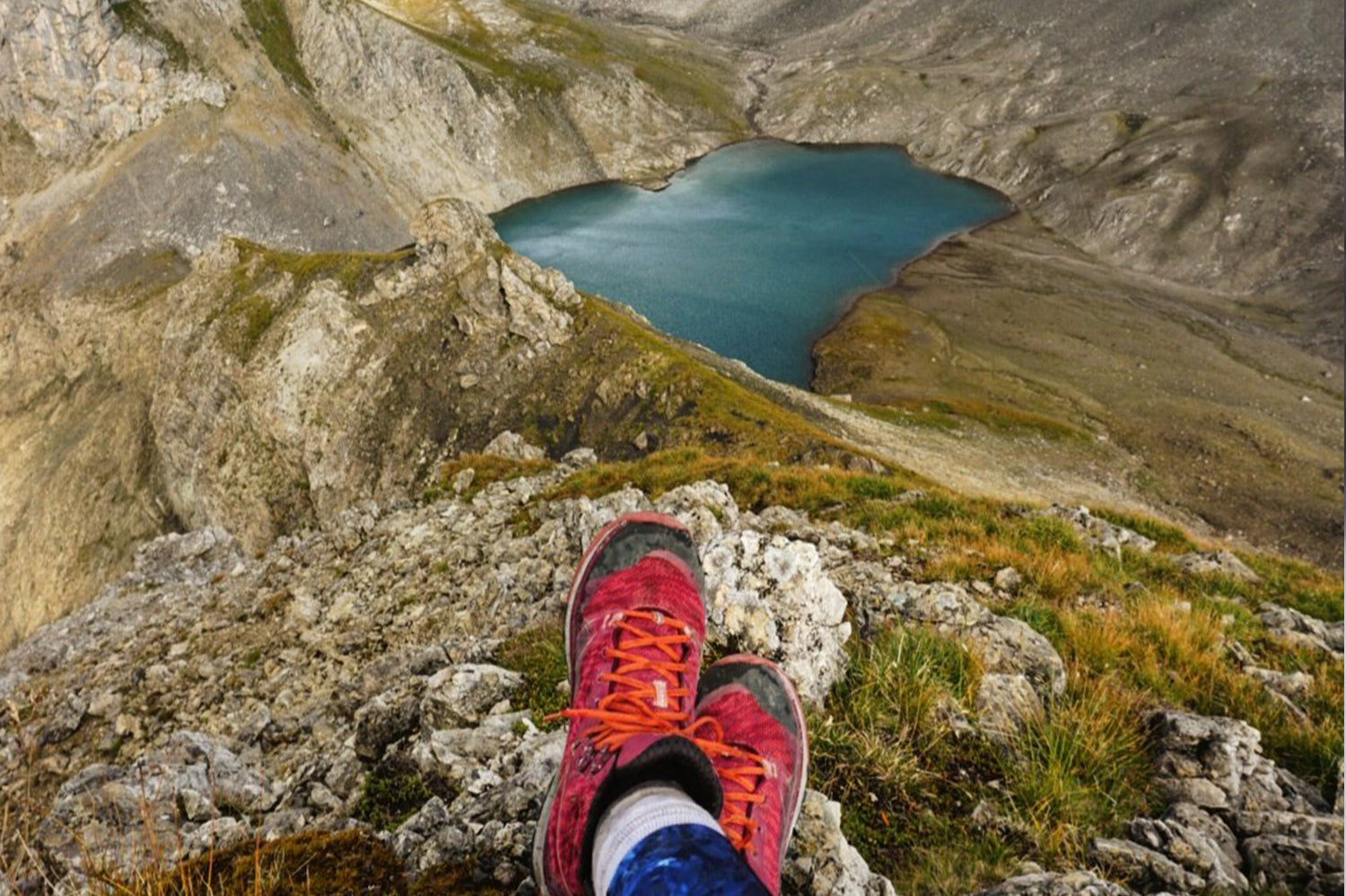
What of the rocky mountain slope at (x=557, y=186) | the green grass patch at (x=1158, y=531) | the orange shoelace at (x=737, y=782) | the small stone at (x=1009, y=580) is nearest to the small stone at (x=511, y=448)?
the rocky mountain slope at (x=557, y=186)

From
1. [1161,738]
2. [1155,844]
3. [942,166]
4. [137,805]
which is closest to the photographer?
[1155,844]

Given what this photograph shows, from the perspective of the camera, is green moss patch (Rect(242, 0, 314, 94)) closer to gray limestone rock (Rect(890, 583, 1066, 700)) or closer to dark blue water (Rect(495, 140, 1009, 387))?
dark blue water (Rect(495, 140, 1009, 387))

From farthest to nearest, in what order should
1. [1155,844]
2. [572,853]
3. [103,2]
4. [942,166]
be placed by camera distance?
1. [942,166]
2. [103,2]
3. [1155,844]
4. [572,853]

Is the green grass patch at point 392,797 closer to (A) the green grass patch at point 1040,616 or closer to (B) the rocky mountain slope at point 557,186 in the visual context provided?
(A) the green grass patch at point 1040,616

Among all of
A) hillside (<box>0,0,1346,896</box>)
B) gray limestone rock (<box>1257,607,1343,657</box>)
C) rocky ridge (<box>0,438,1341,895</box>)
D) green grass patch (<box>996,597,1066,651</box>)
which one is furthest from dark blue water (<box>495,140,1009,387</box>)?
green grass patch (<box>996,597,1066,651</box>)

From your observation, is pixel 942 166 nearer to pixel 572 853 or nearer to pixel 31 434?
pixel 31 434

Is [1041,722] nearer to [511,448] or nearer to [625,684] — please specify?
[625,684]

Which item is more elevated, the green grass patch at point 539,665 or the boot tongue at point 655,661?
the boot tongue at point 655,661

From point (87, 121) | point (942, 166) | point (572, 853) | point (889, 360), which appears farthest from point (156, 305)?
point (942, 166)
